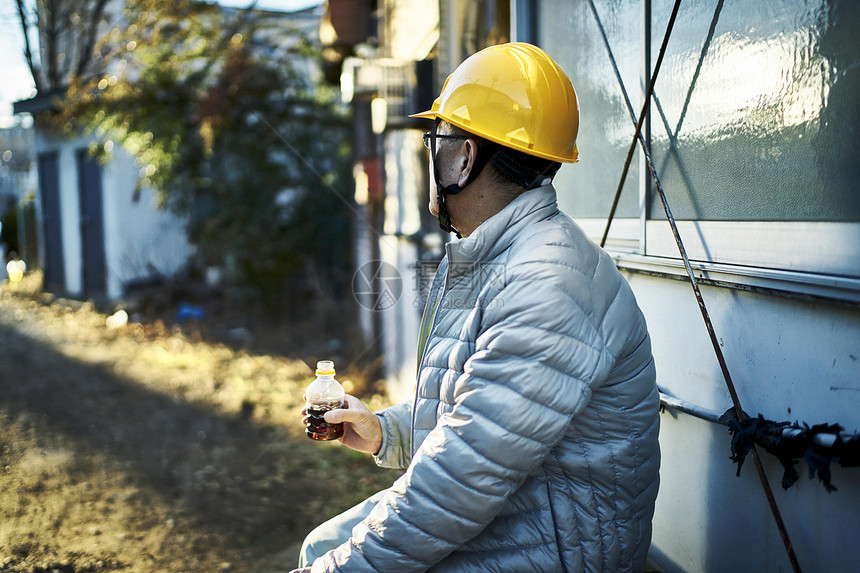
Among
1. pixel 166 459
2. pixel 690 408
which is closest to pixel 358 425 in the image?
pixel 690 408

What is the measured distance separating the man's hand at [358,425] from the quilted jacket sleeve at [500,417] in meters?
0.59

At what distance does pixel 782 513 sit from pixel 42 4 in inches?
683

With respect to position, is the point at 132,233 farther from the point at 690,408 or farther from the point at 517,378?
the point at 517,378

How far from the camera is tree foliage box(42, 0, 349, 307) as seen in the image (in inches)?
372

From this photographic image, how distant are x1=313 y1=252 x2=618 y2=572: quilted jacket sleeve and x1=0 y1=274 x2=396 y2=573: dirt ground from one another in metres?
2.30

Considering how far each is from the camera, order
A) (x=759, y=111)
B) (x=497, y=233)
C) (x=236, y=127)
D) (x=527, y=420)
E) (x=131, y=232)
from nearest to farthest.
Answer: (x=527, y=420), (x=497, y=233), (x=759, y=111), (x=236, y=127), (x=131, y=232)

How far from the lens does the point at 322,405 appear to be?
2.16m

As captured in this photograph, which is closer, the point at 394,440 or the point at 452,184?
the point at 452,184

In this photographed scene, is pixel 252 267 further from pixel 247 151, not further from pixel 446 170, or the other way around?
pixel 446 170

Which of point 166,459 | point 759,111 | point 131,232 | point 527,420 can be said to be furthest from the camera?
point 131,232

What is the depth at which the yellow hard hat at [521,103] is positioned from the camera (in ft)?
5.80

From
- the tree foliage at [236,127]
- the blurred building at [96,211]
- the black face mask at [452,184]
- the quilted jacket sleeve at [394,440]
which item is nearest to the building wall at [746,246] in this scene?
the black face mask at [452,184]

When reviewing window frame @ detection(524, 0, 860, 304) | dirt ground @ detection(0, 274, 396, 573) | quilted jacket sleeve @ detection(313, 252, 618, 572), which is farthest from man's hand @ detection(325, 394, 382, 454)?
dirt ground @ detection(0, 274, 396, 573)

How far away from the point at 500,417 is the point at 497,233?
504 mm
